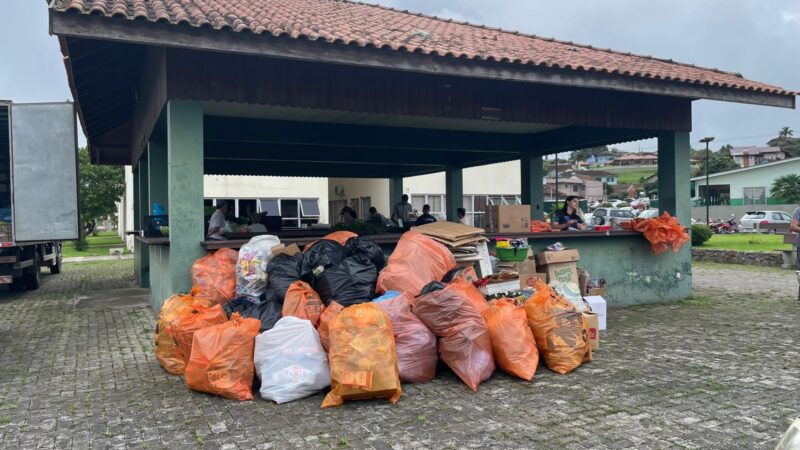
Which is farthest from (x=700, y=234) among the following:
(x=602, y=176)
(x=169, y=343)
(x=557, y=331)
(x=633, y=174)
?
(x=633, y=174)

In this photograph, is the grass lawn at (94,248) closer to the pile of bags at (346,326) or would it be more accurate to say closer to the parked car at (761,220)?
the pile of bags at (346,326)

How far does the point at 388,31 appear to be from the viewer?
301 inches

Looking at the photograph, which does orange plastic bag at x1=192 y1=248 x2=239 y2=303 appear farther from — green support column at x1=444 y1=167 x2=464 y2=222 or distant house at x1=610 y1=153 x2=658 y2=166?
distant house at x1=610 y1=153 x2=658 y2=166

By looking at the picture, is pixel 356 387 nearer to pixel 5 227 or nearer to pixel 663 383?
pixel 663 383

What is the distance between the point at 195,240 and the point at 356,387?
10.7 ft

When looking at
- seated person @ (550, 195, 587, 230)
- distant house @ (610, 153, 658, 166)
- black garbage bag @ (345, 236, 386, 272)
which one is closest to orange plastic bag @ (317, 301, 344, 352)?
black garbage bag @ (345, 236, 386, 272)

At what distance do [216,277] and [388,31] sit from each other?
145 inches

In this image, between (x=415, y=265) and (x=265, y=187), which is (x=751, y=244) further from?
(x=415, y=265)

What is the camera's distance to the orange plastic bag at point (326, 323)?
192 inches

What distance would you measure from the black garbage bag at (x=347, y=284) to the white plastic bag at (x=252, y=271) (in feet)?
2.07

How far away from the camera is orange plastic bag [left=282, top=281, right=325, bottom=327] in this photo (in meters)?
5.23

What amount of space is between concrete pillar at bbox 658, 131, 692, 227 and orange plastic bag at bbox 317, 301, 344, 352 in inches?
255

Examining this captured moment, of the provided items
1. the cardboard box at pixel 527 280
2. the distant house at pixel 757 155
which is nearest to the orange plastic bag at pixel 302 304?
the cardboard box at pixel 527 280

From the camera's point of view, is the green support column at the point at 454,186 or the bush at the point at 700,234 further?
the bush at the point at 700,234
